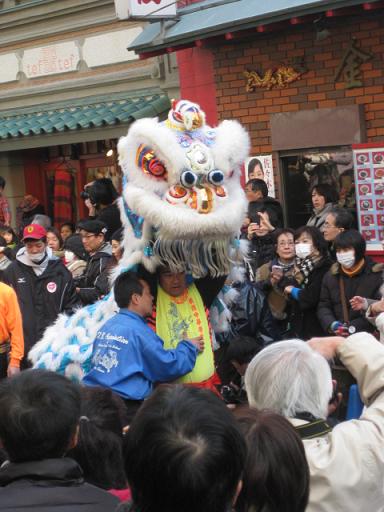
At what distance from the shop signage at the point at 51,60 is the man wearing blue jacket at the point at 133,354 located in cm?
879

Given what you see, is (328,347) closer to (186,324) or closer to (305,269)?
(186,324)

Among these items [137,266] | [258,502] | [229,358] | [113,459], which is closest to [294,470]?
[258,502]

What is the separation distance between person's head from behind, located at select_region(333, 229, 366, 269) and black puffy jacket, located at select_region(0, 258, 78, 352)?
7.51 ft

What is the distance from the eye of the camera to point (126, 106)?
40.5 ft

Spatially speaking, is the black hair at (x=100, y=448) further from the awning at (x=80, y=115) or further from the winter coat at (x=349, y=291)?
the awning at (x=80, y=115)

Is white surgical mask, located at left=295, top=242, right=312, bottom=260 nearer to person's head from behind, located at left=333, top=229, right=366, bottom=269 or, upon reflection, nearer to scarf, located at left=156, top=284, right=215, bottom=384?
person's head from behind, located at left=333, top=229, right=366, bottom=269

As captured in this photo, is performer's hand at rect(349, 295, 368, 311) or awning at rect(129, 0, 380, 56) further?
awning at rect(129, 0, 380, 56)

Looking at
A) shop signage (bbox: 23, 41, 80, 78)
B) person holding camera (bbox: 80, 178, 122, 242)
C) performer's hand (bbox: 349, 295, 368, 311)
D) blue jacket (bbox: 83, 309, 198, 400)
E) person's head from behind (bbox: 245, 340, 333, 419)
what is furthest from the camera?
shop signage (bbox: 23, 41, 80, 78)

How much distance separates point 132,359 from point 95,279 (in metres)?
3.00

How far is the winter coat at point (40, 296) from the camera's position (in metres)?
7.75

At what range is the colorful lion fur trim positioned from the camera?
534 cm

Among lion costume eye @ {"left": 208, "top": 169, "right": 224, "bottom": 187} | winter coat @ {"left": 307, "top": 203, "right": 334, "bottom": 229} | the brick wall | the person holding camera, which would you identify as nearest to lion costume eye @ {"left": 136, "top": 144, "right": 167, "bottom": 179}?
lion costume eye @ {"left": 208, "top": 169, "right": 224, "bottom": 187}

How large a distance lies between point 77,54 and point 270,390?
11.0 m

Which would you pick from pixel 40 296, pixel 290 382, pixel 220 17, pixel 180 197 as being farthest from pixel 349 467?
pixel 220 17
